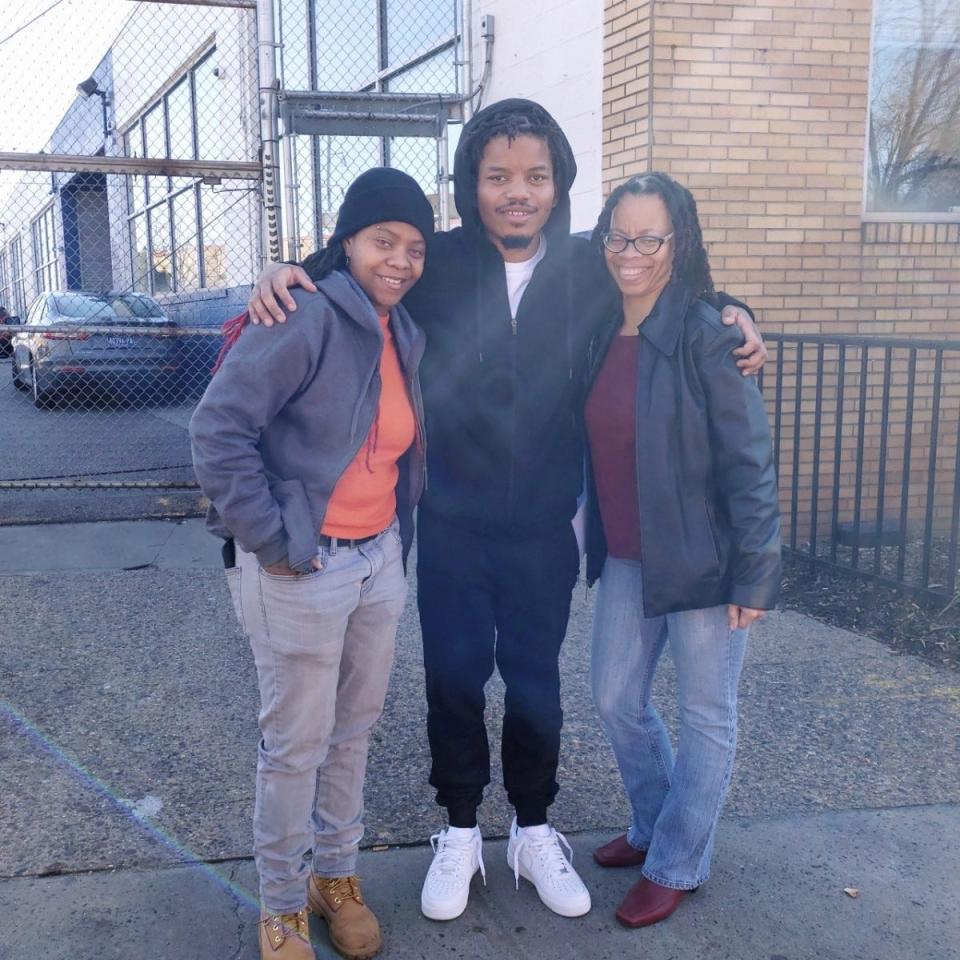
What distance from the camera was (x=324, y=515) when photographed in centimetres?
246

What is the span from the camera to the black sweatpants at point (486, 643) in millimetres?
2836

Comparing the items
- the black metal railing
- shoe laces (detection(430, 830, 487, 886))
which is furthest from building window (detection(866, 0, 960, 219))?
shoe laces (detection(430, 830, 487, 886))

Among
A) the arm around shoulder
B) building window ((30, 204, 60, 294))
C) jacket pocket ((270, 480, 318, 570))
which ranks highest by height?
building window ((30, 204, 60, 294))

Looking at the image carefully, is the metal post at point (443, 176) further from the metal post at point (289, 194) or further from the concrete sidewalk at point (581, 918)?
the concrete sidewalk at point (581, 918)

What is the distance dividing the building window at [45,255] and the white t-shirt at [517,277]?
1593 cm

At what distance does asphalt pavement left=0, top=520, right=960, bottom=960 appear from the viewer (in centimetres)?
279

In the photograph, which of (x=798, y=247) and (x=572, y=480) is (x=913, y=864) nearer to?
(x=572, y=480)

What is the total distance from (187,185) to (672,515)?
1185 cm

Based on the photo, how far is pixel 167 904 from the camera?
290cm

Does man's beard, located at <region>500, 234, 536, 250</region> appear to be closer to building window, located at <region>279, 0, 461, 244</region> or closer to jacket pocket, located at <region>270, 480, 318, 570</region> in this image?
jacket pocket, located at <region>270, 480, 318, 570</region>

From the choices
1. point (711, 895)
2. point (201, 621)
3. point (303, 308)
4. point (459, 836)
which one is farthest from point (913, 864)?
point (201, 621)

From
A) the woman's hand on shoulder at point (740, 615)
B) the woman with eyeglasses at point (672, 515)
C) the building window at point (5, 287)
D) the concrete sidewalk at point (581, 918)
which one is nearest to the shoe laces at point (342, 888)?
the concrete sidewalk at point (581, 918)

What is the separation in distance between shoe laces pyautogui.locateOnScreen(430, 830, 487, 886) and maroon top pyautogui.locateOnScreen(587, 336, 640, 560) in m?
0.89

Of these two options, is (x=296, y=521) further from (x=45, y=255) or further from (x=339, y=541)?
(x=45, y=255)
